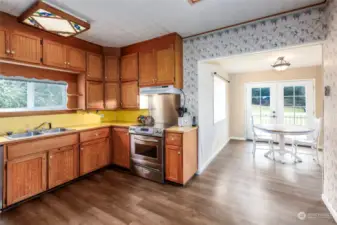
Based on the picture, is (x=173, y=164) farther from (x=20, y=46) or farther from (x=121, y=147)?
(x=20, y=46)

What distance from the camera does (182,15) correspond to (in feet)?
7.63

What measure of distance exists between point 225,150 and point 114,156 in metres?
3.00

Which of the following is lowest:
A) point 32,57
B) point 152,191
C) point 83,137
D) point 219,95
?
point 152,191

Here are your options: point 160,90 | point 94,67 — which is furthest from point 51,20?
point 160,90

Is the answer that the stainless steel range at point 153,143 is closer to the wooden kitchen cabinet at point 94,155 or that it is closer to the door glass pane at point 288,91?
the wooden kitchen cabinet at point 94,155

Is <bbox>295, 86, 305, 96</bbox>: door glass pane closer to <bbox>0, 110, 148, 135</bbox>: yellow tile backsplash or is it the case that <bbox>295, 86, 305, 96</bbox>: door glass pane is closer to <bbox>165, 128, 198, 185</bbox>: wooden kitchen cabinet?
<bbox>165, 128, 198, 185</bbox>: wooden kitchen cabinet

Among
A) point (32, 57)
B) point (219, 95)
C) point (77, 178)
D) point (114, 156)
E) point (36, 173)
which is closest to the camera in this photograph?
point (36, 173)

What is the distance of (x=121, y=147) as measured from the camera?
129 inches

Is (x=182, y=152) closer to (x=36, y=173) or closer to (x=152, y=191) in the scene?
(x=152, y=191)

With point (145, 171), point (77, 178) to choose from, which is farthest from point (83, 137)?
point (145, 171)

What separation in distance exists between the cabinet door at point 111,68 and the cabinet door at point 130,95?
0.79 ft

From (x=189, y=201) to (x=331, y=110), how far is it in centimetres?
207

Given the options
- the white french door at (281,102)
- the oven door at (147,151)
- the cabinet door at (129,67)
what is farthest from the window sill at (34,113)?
the white french door at (281,102)

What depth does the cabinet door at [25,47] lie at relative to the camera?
2283 millimetres
